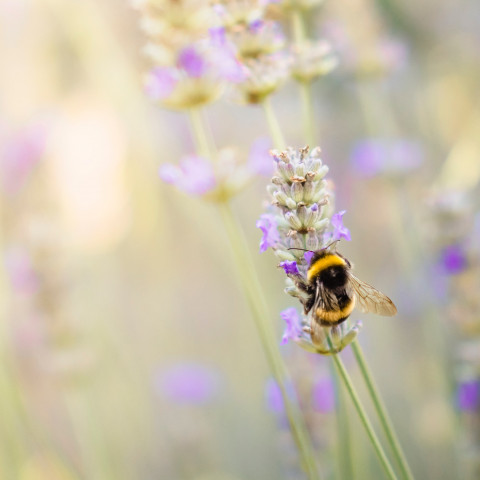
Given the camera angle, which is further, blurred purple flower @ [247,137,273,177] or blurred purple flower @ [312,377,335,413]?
blurred purple flower @ [312,377,335,413]

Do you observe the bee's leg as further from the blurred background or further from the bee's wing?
the blurred background

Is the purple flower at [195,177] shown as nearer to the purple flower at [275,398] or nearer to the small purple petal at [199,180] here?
the small purple petal at [199,180]

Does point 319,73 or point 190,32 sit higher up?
→ point 190,32

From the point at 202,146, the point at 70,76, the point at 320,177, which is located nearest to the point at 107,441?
the point at 202,146

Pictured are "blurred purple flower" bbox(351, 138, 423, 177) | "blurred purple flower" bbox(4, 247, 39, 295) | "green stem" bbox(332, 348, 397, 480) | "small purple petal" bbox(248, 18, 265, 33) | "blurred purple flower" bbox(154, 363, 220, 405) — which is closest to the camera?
"green stem" bbox(332, 348, 397, 480)

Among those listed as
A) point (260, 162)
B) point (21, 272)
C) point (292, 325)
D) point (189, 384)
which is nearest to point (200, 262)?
point (189, 384)

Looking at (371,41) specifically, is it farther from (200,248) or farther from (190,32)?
(200,248)

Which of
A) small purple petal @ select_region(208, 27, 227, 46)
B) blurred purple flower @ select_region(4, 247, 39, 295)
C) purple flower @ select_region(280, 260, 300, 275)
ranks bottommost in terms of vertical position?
purple flower @ select_region(280, 260, 300, 275)

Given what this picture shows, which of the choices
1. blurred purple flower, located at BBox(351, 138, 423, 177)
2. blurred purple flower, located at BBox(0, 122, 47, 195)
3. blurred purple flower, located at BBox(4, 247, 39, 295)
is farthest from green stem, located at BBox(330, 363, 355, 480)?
blurred purple flower, located at BBox(0, 122, 47, 195)
